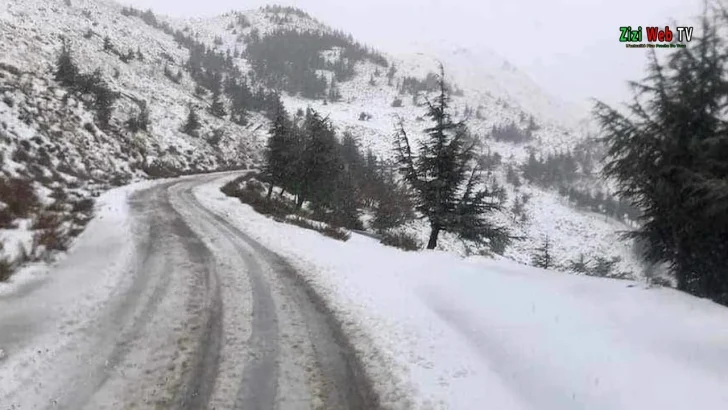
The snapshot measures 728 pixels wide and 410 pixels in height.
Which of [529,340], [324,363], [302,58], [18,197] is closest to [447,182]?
[529,340]

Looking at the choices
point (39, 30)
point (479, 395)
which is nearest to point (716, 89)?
point (479, 395)

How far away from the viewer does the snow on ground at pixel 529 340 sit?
15.2 ft

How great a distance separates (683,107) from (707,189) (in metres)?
2.18

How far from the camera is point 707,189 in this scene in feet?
25.9

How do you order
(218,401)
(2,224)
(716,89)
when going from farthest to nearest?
(2,224), (716,89), (218,401)

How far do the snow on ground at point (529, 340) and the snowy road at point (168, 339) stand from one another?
2.33ft

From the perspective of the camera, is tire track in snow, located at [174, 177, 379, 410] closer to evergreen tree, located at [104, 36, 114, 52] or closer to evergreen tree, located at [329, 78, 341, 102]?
evergreen tree, located at [104, 36, 114, 52]

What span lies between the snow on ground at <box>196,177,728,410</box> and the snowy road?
27.9 inches

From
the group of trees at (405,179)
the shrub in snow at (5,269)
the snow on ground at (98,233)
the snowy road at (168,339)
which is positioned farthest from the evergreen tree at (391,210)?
the shrub in snow at (5,269)

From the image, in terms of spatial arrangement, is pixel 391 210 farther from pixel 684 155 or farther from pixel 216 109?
pixel 216 109

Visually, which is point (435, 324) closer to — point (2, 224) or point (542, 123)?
point (2, 224)

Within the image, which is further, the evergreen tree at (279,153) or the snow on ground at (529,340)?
the evergreen tree at (279,153)

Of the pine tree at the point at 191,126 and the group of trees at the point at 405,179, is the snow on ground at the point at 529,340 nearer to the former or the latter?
the group of trees at the point at 405,179

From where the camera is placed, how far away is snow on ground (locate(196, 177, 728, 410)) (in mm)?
4641
